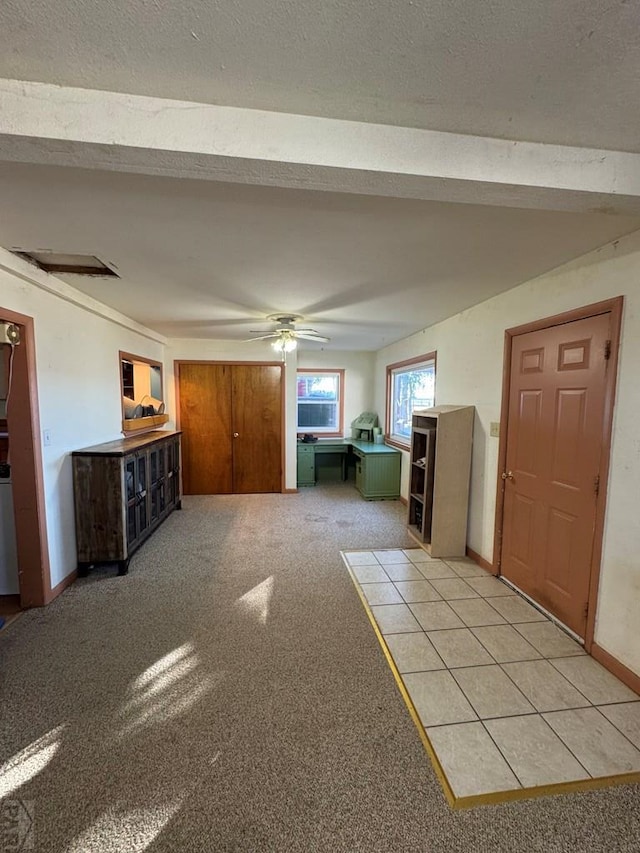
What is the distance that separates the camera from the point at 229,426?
5.54 metres

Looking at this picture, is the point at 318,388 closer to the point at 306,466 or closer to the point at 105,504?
the point at 306,466

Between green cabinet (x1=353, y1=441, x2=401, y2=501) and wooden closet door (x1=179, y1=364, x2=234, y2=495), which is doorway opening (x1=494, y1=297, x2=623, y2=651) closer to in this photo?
green cabinet (x1=353, y1=441, x2=401, y2=501)

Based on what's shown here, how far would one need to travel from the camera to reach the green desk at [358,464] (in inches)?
215

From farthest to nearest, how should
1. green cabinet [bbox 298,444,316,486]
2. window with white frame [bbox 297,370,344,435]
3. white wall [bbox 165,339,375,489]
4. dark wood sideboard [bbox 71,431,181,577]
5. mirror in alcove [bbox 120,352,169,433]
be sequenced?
1. window with white frame [bbox 297,370,344,435]
2. green cabinet [bbox 298,444,316,486]
3. white wall [bbox 165,339,375,489]
4. mirror in alcove [bbox 120,352,169,433]
5. dark wood sideboard [bbox 71,431,181,577]

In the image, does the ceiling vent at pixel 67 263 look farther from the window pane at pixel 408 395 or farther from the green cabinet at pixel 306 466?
the green cabinet at pixel 306 466

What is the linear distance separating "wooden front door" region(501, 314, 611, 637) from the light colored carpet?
3.75 feet

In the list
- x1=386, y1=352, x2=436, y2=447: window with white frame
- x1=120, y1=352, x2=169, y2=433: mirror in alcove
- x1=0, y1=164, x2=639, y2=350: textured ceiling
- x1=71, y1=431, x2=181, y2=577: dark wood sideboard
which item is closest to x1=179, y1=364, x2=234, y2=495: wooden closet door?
x1=120, y1=352, x2=169, y2=433: mirror in alcove

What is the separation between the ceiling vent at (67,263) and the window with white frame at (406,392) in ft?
11.2

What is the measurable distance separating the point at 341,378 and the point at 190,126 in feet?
18.8

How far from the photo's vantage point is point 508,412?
2.97 m

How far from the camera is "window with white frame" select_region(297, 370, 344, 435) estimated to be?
6.81 metres

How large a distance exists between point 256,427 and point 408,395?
7.70ft

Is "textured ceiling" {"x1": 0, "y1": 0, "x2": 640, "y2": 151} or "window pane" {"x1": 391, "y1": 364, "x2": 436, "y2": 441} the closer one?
"textured ceiling" {"x1": 0, "y1": 0, "x2": 640, "y2": 151}

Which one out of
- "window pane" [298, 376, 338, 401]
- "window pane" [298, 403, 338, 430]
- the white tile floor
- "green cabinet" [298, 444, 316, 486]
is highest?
"window pane" [298, 376, 338, 401]
